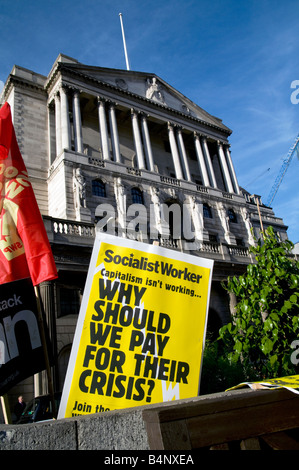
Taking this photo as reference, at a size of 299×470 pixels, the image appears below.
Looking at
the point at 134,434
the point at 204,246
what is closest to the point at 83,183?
the point at 204,246

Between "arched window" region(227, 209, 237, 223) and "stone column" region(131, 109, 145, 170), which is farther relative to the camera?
"arched window" region(227, 209, 237, 223)

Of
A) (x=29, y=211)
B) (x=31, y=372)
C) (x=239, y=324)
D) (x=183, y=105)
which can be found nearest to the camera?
(x=31, y=372)

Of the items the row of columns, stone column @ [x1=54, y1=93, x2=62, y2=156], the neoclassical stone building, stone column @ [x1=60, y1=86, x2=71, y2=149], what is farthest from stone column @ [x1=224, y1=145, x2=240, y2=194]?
stone column @ [x1=54, y1=93, x2=62, y2=156]

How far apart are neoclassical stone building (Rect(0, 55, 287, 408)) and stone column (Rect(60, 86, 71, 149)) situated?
0.09 m

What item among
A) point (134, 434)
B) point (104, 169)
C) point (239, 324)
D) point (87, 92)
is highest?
point (87, 92)

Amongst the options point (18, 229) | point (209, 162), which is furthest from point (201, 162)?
point (18, 229)

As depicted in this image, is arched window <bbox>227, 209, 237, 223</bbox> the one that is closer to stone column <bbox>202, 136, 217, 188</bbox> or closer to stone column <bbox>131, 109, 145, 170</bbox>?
stone column <bbox>202, 136, 217, 188</bbox>

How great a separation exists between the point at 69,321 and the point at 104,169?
42.0 ft

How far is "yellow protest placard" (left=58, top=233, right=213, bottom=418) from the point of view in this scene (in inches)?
143

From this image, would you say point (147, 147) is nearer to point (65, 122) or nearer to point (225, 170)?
point (65, 122)

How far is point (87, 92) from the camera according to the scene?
97.3 ft

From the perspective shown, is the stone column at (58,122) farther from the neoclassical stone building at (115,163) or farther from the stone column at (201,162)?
the stone column at (201,162)

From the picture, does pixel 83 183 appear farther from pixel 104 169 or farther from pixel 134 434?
pixel 134 434

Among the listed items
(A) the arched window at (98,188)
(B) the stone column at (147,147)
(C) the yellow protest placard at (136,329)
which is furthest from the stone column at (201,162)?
(C) the yellow protest placard at (136,329)
